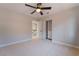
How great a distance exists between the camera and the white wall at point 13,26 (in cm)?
464

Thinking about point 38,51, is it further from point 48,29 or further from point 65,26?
point 48,29

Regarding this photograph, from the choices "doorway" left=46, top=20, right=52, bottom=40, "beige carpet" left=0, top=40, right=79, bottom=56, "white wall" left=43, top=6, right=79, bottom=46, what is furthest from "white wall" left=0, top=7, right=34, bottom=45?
"white wall" left=43, top=6, right=79, bottom=46

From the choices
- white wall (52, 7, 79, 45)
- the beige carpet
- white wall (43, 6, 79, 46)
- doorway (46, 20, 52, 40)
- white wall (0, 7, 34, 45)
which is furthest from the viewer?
doorway (46, 20, 52, 40)

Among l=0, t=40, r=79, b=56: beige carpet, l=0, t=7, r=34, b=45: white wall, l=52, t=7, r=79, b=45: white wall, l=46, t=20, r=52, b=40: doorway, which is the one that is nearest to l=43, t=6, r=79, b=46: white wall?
l=52, t=7, r=79, b=45: white wall

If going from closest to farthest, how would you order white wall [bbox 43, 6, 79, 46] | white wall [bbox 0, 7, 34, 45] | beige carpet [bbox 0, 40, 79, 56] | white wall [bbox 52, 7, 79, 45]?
beige carpet [bbox 0, 40, 79, 56] < white wall [bbox 43, 6, 79, 46] < white wall [bbox 52, 7, 79, 45] < white wall [bbox 0, 7, 34, 45]

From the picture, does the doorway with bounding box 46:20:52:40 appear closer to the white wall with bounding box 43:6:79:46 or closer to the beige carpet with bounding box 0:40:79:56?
the white wall with bounding box 43:6:79:46

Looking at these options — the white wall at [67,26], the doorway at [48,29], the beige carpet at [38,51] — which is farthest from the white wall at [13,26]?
the white wall at [67,26]

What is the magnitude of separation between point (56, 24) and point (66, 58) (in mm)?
5103

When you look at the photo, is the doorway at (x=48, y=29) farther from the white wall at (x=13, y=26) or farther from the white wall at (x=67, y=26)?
the white wall at (x=13, y=26)

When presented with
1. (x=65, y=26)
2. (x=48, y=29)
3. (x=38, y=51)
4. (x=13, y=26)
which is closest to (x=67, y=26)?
(x=65, y=26)

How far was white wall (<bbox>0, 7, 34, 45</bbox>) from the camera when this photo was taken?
183 inches

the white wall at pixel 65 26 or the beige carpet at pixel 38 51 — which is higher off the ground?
the white wall at pixel 65 26

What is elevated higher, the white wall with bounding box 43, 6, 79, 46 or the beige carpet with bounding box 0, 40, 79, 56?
the white wall with bounding box 43, 6, 79, 46

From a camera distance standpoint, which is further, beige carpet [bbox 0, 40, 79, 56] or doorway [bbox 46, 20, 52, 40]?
doorway [bbox 46, 20, 52, 40]
